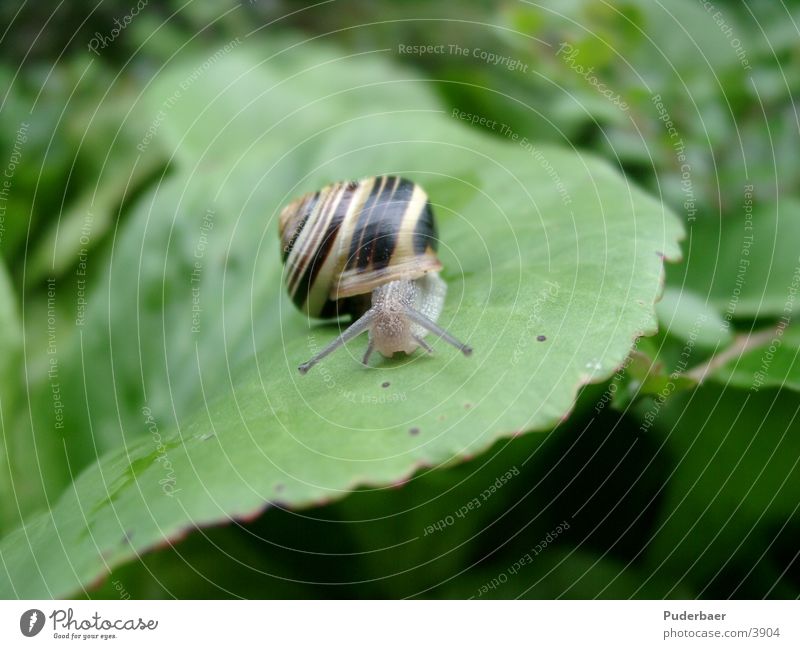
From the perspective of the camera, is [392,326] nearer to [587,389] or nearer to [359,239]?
[359,239]

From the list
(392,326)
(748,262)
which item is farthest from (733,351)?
(392,326)

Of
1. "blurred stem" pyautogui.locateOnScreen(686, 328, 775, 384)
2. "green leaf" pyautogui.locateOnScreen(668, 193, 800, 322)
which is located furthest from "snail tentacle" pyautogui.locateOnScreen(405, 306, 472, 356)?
"green leaf" pyautogui.locateOnScreen(668, 193, 800, 322)

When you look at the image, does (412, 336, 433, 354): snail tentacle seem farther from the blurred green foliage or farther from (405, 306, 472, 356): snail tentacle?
the blurred green foliage

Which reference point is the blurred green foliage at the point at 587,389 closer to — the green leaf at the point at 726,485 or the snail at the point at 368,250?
the green leaf at the point at 726,485

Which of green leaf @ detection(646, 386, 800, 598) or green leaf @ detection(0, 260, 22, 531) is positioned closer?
green leaf @ detection(646, 386, 800, 598)
